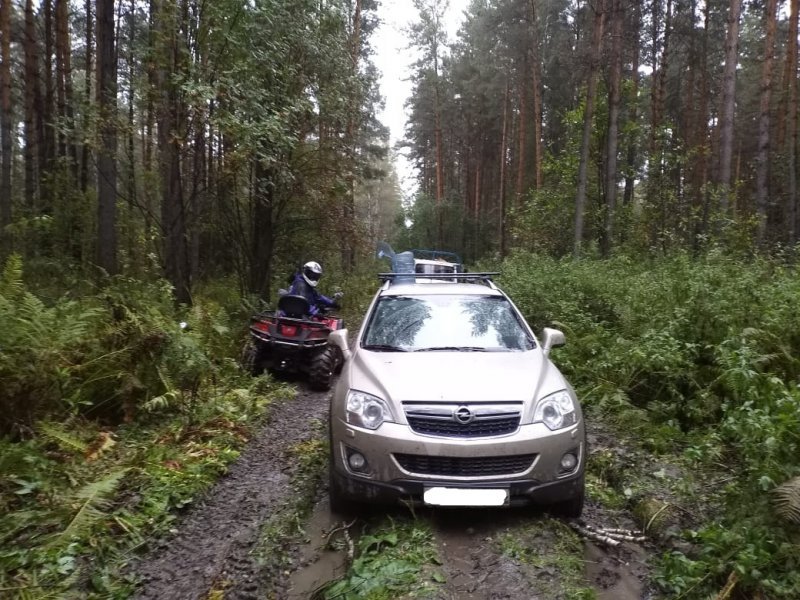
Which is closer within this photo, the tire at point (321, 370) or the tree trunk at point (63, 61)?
the tire at point (321, 370)

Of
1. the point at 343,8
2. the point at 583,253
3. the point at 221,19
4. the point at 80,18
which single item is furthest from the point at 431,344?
the point at 80,18

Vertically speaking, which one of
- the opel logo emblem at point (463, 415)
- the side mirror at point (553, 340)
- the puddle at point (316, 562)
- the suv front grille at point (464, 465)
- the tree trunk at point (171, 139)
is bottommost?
the puddle at point (316, 562)

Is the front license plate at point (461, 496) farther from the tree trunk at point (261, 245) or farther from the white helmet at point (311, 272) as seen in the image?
the tree trunk at point (261, 245)

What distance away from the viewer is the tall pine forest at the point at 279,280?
A: 356 cm

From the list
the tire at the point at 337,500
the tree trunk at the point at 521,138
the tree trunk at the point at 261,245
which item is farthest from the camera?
the tree trunk at the point at 521,138

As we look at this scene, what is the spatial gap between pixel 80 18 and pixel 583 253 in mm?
20438

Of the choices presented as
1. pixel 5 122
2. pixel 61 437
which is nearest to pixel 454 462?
pixel 61 437

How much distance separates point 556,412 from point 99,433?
428 cm

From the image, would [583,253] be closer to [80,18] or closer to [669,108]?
[669,108]

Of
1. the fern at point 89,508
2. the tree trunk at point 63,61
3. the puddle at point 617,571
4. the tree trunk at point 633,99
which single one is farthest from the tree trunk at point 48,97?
the tree trunk at point 633,99

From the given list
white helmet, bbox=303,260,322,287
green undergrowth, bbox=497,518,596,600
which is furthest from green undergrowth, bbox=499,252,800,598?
white helmet, bbox=303,260,322,287

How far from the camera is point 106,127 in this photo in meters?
9.17

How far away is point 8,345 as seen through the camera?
4488 mm

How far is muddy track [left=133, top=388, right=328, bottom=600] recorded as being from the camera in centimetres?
328
